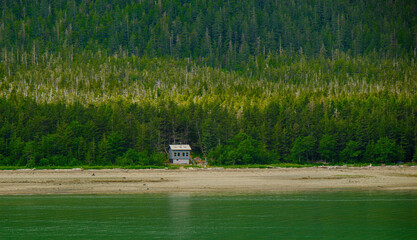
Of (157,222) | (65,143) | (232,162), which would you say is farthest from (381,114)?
(157,222)

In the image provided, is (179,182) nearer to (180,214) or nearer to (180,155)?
(180,214)

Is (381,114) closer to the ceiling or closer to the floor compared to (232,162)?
closer to the ceiling

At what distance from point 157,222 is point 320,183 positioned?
34177 mm

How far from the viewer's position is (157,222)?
123ft

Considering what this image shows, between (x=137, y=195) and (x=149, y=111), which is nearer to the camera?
(x=137, y=195)

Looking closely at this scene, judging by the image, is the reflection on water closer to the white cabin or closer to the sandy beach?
the sandy beach

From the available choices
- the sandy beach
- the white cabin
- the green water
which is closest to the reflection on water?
the green water

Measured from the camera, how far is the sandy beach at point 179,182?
5891 centimetres

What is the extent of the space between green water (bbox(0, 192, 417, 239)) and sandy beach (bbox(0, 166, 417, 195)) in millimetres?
6410

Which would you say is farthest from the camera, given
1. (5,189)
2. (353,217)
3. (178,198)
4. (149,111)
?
(149,111)

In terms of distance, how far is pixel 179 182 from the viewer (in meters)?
68.3

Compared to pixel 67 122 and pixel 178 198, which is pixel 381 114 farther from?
pixel 178 198

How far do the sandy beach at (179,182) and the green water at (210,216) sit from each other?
252 inches

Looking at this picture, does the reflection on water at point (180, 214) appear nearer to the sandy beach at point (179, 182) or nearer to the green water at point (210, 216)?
the green water at point (210, 216)
